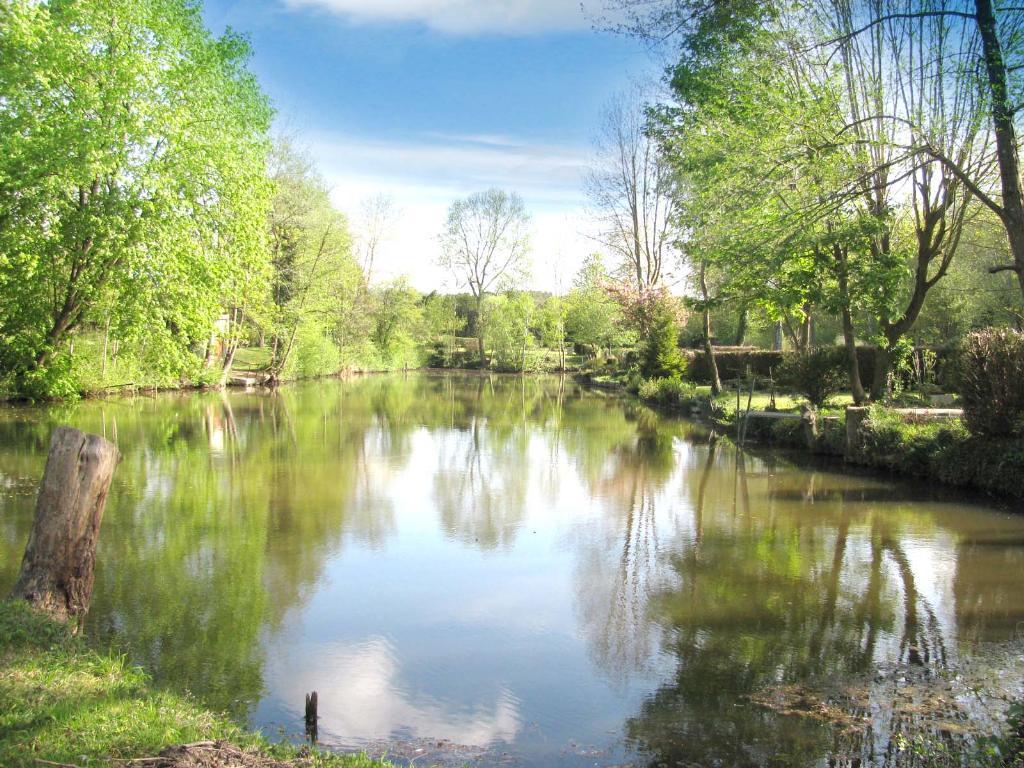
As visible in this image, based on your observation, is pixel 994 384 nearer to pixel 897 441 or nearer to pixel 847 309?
pixel 897 441

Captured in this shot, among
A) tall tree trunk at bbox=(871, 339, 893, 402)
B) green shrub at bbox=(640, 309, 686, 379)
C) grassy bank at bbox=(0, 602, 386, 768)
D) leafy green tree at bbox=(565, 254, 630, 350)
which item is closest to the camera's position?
grassy bank at bbox=(0, 602, 386, 768)

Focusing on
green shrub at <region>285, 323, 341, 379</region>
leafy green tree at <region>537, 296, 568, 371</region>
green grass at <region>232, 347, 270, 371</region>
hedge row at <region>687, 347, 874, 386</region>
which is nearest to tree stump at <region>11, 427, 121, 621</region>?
hedge row at <region>687, 347, 874, 386</region>

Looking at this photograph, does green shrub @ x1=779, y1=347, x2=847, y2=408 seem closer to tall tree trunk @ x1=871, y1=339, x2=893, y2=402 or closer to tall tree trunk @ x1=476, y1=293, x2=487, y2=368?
tall tree trunk @ x1=871, y1=339, x2=893, y2=402

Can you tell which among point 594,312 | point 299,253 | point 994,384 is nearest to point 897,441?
point 994,384

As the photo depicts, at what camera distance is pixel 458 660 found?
589cm

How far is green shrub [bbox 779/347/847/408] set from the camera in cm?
1902

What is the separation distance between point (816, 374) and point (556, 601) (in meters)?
14.1

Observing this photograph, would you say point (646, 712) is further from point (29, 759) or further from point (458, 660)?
point (29, 759)

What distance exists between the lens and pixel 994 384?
11.5 meters

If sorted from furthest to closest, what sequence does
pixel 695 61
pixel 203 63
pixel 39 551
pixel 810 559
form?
1. pixel 695 61
2. pixel 203 63
3. pixel 810 559
4. pixel 39 551

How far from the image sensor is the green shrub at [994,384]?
1132cm

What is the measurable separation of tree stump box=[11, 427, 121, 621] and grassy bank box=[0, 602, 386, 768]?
779mm

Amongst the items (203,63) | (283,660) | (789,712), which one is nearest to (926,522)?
(789,712)

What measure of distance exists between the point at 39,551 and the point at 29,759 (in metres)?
2.91
